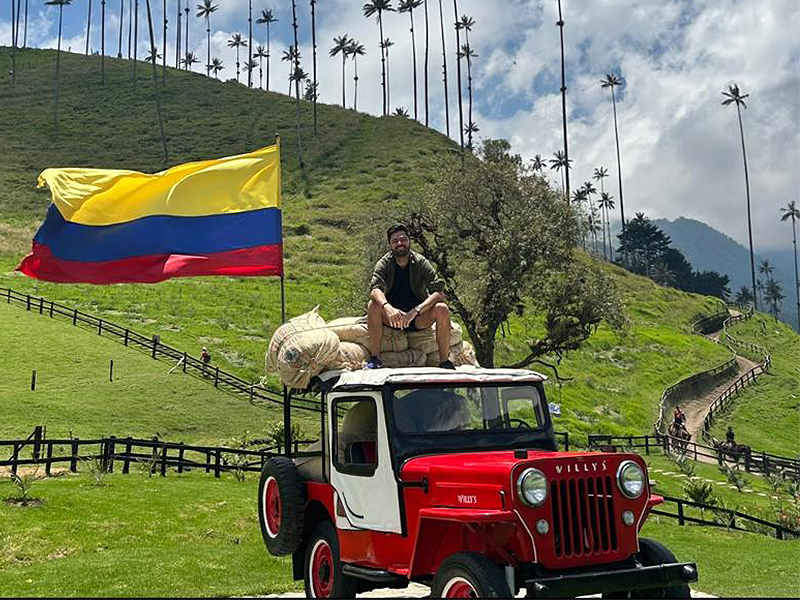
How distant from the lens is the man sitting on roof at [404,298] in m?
9.57

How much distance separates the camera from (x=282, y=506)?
9656 millimetres

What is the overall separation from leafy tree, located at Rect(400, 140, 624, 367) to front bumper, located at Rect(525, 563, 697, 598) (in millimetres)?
25699

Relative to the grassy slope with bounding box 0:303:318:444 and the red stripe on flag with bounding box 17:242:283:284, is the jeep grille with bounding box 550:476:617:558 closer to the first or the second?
the red stripe on flag with bounding box 17:242:283:284

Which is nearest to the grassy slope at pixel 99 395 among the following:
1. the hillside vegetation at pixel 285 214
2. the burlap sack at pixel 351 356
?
the hillside vegetation at pixel 285 214

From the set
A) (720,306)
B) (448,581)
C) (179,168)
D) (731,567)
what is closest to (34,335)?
(179,168)

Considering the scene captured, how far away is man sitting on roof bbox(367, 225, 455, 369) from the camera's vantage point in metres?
9.57

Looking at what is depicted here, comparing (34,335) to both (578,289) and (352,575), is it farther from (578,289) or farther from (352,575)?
(352,575)

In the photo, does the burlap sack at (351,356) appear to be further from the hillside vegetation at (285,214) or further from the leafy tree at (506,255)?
the leafy tree at (506,255)

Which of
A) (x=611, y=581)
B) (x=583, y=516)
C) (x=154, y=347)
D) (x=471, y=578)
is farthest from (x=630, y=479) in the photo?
(x=154, y=347)

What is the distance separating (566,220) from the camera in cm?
3466

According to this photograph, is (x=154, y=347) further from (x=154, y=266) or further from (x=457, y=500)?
(x=457, y=500)

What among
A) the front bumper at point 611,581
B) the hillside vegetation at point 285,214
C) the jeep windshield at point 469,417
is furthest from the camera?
the hillside vegetation at point 285,214

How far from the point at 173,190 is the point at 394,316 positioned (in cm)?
636

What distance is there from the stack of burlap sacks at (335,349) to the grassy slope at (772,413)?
1698 inches
